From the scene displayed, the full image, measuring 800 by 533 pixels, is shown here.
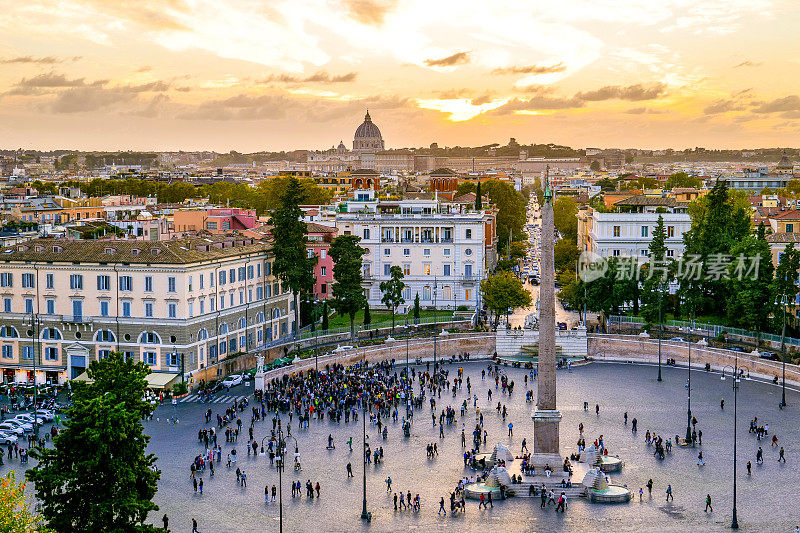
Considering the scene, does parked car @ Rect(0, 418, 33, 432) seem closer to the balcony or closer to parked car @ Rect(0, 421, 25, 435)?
parked car @ Rect(0, 421, 25, 435)

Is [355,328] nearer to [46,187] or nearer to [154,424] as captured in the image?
[154,424]

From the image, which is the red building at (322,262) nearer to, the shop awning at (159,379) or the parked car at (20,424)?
the shop awning at (159,379)

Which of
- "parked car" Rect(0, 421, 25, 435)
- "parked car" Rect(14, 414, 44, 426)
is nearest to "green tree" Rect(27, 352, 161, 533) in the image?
"parked car" Rect(0, 421, 25, 435)

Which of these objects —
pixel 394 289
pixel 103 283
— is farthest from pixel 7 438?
pixel 394 289

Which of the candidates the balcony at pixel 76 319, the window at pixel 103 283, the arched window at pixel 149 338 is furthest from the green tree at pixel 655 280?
the balcony at pixel 76 319

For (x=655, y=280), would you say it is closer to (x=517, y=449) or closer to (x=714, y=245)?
(x=714, y=245)

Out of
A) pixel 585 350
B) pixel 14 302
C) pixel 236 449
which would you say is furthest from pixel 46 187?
pixel 236 449
